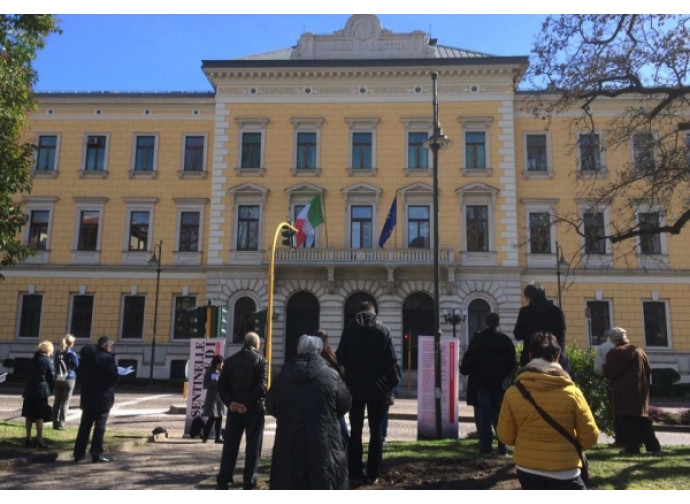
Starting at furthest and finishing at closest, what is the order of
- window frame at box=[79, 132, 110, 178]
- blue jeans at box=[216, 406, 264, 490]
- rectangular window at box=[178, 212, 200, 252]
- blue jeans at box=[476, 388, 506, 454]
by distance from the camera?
1. window frame at box=[79, 132, 110, 178]
2. rectangular window at box=[178, 212, 200, 252]
3. blue jeans at box=[476, 388, 506, 454]
4. blue jeans at box=[216, 406, 264, 490]

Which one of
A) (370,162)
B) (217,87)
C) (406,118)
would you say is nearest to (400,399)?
(370,162)

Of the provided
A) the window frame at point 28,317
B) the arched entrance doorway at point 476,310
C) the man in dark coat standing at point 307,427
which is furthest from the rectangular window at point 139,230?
the man in dark coat standing at point 307,427

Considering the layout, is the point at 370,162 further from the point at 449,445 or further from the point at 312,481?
the point at 312,481

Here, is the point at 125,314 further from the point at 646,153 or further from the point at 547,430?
the point at 547,430

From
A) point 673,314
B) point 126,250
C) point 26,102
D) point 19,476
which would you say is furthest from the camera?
point 126,250

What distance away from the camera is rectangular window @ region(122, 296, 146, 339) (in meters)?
30.8

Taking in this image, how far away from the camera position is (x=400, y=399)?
24.3m

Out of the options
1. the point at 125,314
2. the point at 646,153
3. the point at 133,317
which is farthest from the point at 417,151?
the point at 646,153

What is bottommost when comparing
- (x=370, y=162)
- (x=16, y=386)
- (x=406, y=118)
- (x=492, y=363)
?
(x=16, y=386)

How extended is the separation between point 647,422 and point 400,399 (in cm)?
1624

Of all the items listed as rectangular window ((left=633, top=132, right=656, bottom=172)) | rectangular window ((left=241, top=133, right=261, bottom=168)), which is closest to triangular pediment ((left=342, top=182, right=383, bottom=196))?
rectangular window ((left=241, top=133, right=261, bottom=168))

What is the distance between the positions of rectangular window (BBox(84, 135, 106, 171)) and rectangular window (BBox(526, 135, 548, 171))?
73.6 feet

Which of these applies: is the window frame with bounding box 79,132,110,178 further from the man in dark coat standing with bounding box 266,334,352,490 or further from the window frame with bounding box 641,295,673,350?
the man in dark coat standing with bounding box 266,334,352,490

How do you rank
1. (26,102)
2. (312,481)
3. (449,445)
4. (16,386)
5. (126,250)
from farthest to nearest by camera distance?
(126,250) < (16,386) < (26,102) < (449,445) < (312,481)
